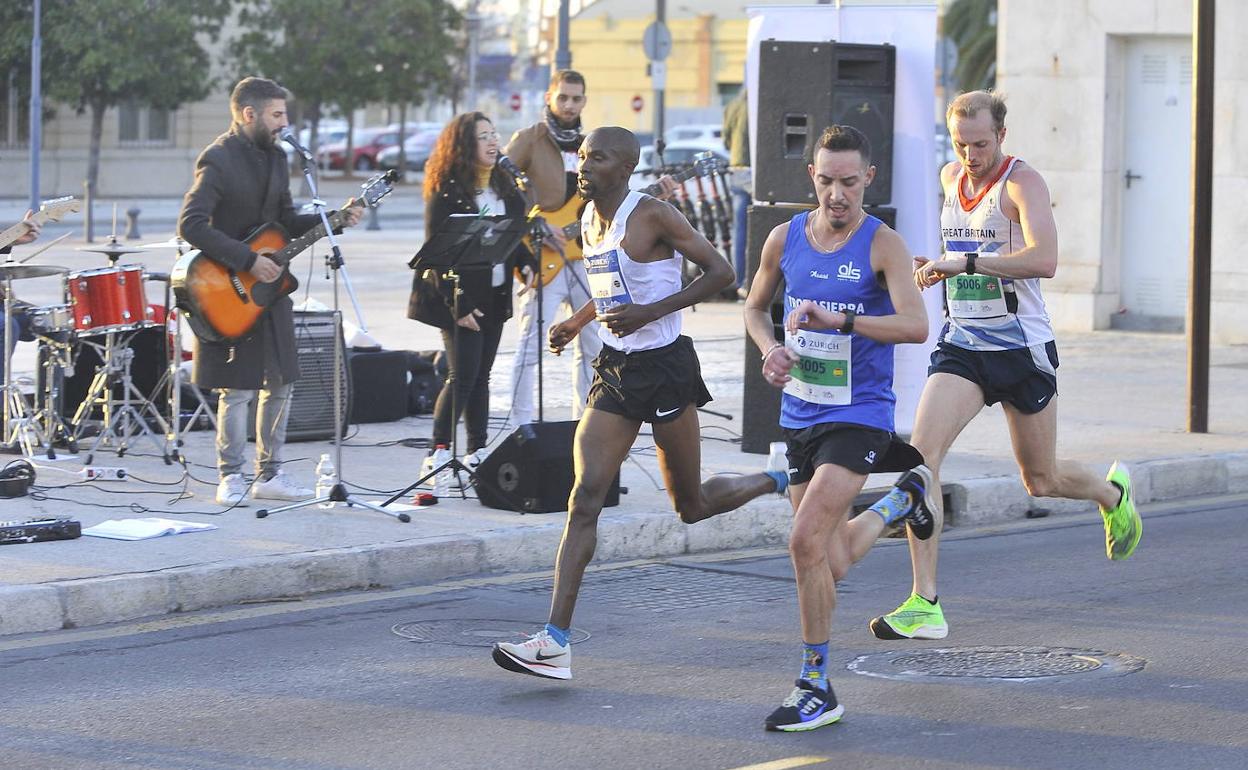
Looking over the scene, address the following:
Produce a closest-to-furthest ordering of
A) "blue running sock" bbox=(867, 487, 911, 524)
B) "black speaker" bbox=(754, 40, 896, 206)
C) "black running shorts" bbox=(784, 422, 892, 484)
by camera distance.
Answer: "black running shorts" bbox=(784, 422, 892, 484), "blue running sock" bbox=(867, 487, 911, 524), "black speaker" bbox=(754, 40, 896, 206)

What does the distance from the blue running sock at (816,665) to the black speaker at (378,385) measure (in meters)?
6.79

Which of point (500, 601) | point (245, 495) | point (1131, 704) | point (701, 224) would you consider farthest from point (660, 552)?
point (701, 224)

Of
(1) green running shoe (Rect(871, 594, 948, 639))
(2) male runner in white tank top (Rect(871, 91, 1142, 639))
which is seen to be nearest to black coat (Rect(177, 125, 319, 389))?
(2) male runner in white tank top (Rect(871, 91, 1142, 639))

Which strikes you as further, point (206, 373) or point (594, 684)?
point (206, 373)

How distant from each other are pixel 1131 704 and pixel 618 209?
244cm

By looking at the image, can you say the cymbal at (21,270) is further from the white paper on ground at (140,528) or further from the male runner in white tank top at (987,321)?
the male runner in white tank top at (987,321)

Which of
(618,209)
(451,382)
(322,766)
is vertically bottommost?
(322,766)

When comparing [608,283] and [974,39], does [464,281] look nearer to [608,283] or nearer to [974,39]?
[608,283]

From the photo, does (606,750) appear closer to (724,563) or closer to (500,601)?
(500,601)

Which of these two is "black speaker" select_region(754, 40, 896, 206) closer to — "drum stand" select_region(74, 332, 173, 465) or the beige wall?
"drum stand" select_region(74, 332, 173, 465)

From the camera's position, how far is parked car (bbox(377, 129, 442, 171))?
59.6 m

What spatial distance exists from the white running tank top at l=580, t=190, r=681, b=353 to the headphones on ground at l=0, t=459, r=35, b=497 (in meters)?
4.07

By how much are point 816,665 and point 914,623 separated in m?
1.33

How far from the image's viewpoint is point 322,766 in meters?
5.71
